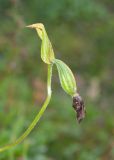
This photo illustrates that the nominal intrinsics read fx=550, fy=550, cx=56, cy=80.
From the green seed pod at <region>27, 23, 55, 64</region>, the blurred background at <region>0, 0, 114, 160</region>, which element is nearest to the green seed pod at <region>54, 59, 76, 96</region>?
the green seed pod at <region>27, 23, 55, 64</region>

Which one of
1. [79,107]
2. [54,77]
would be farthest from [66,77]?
[54,77]

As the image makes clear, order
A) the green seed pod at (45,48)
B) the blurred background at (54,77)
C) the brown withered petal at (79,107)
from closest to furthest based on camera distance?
the brown withered petal at (79,107) < the green seed pod at (45,48) < the blurred background at (54,77)

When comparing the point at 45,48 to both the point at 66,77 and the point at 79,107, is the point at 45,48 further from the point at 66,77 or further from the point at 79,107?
the point at 79,107

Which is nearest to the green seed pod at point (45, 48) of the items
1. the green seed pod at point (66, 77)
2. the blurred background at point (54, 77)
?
the green seed pod at point (66, 77)

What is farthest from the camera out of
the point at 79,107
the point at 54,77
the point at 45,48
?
the point at 54,77

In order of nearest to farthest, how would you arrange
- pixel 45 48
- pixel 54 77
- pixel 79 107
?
1. pixel 79 107
2. pixel 45 48
3. pixel 54 77

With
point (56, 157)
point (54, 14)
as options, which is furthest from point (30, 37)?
point (56, 157)

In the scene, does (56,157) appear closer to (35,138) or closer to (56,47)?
(35,138)

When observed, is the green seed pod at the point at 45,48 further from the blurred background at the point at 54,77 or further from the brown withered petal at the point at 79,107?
the blurred background at the point at 54,77
